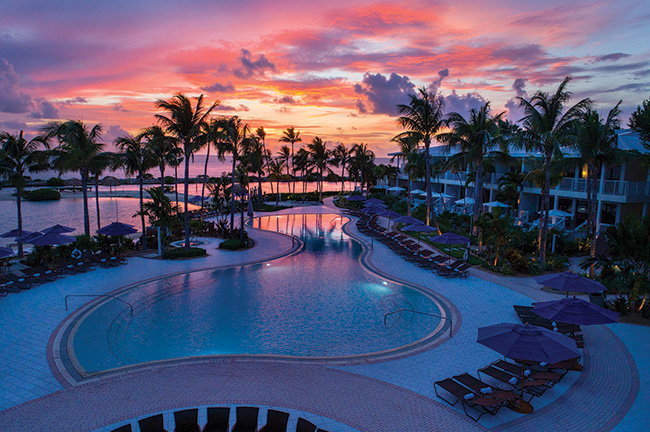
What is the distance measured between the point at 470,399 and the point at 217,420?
554 centimetres

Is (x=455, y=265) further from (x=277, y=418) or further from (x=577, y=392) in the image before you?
(x=277, y=418)

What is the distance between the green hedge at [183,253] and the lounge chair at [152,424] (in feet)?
52.9

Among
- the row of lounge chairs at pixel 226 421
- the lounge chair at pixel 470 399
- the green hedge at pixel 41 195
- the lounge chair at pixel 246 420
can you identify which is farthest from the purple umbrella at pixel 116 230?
the green hedge at pixel 41 195

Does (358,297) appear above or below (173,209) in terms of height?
below

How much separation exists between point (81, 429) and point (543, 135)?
70.6 ft

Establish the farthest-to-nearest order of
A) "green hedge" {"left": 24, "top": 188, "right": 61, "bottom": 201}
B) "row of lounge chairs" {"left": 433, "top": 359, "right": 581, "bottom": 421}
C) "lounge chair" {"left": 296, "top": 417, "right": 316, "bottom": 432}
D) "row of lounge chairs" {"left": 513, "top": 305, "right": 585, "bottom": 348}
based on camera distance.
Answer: "green hedge" {"left": 24, "top": 188, "right": 61, "bottom": 201} < "row of lounge chairs" {"left": 513, "top": 305, "right": 585, "bottom": 348} < "row of lounge chairs" {"left": 433, "top": 359, "right": 581, "bottom": 421} < "lounge chair" {"left": 296, "top": 417, "right": 316, "bottom": 432}

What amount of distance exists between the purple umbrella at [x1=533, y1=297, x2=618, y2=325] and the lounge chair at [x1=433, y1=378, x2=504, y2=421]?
3.49 metres

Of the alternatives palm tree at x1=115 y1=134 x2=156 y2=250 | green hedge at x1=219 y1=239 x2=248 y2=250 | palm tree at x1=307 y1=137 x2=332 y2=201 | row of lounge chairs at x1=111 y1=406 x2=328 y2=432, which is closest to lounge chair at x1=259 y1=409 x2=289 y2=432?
row of lounge chairs at x1=111 y1=406 x2=328 y2=432

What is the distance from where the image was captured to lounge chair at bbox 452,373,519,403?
8406mm

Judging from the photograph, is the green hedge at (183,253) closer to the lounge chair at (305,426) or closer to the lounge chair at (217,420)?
the lounge chair at (217,420)

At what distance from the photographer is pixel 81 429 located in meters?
7.72

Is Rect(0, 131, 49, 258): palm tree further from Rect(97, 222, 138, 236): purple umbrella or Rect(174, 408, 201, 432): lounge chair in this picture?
Answer: Rect(174, 408, 201, 432): lounge chair

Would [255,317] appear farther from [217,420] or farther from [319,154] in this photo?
[319,154]

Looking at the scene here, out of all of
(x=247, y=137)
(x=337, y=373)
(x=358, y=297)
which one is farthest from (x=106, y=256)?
(x=337, y=373)
